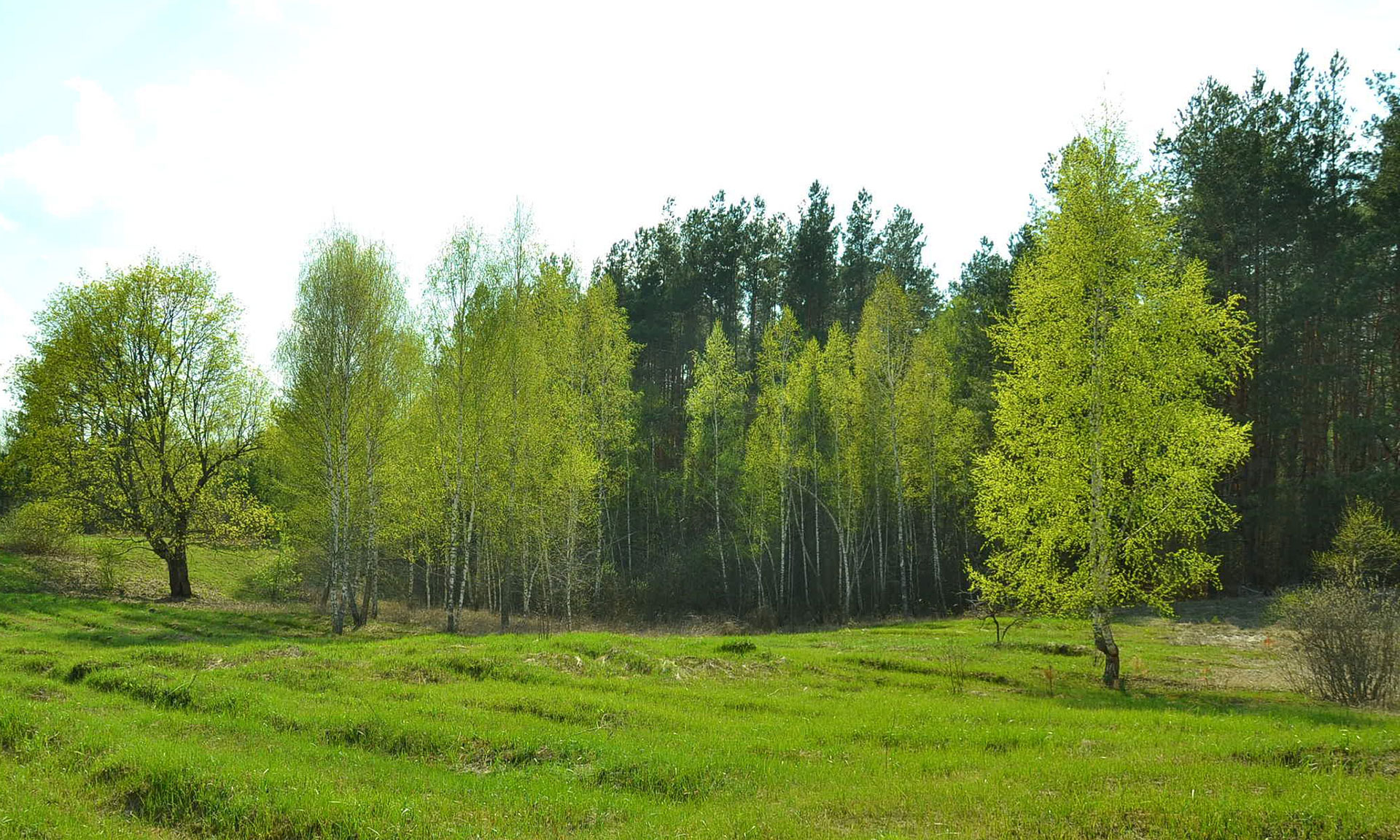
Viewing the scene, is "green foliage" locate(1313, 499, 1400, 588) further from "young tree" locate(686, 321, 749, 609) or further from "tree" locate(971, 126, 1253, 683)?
"young tree" locate(686, 321, 749, 609)

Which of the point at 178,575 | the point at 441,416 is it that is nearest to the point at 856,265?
the point at 441,416

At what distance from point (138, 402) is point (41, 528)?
21.6ft

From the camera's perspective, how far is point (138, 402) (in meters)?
31.4

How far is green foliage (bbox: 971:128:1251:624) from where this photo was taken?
16359 mm

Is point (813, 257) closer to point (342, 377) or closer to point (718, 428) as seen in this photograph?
point (718, 428)

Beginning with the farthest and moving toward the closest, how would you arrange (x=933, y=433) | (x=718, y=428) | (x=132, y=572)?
1. (x=718, y=428)
2. (x=933, y=433)
3. (x=132, y=572)

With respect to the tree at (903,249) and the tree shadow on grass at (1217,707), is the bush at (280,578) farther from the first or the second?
the tree at (903,249)

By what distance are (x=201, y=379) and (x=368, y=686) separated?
26.3 meters

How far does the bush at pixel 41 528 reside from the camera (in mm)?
28844

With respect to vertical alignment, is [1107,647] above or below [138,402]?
below

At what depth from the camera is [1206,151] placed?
114 feet

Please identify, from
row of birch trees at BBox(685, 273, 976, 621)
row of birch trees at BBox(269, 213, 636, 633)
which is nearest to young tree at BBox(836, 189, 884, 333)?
row of birch trees at BBox(685, 273, 976, 621)

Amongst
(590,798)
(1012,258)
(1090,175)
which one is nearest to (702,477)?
(1012,258)

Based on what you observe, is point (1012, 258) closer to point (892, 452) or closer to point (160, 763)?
point (892, 452)
